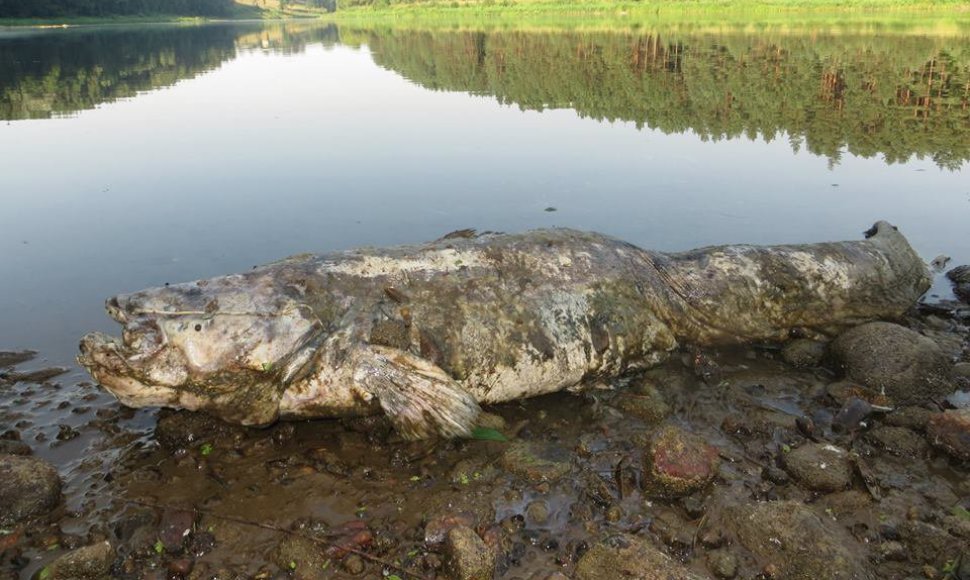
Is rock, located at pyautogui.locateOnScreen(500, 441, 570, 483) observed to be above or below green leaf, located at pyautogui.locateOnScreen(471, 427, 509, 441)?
below

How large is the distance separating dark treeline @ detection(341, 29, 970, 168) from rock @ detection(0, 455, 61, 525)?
47.7 ft

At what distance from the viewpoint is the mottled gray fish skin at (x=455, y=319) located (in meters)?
4.82

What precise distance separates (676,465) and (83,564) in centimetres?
375

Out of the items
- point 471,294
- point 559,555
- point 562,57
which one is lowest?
point 559,555

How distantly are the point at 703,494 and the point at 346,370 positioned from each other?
2811mm

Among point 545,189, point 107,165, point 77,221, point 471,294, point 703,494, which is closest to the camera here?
point 703,494

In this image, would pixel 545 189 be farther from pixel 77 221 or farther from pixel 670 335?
pixel 77 221

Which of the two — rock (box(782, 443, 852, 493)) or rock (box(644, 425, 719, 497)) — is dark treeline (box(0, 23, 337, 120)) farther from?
rock (box(782, 443, 852, 493))

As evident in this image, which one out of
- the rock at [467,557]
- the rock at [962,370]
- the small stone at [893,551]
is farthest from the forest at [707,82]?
the rock at [467,557]

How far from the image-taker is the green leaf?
16.1ft

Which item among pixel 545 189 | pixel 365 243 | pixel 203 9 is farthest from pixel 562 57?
pixel 203 9

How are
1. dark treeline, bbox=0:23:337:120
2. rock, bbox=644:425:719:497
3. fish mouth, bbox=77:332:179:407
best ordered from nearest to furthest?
rock, bbox=644:425:719:497 → fish mouth, bbox=77:332:179:407 → dark treeline, bbox=0:23:337:120

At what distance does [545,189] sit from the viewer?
1138 cm

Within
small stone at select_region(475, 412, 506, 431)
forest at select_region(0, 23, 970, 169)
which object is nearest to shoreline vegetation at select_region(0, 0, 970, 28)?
forest at select_region(0, 23, 970, 169)
